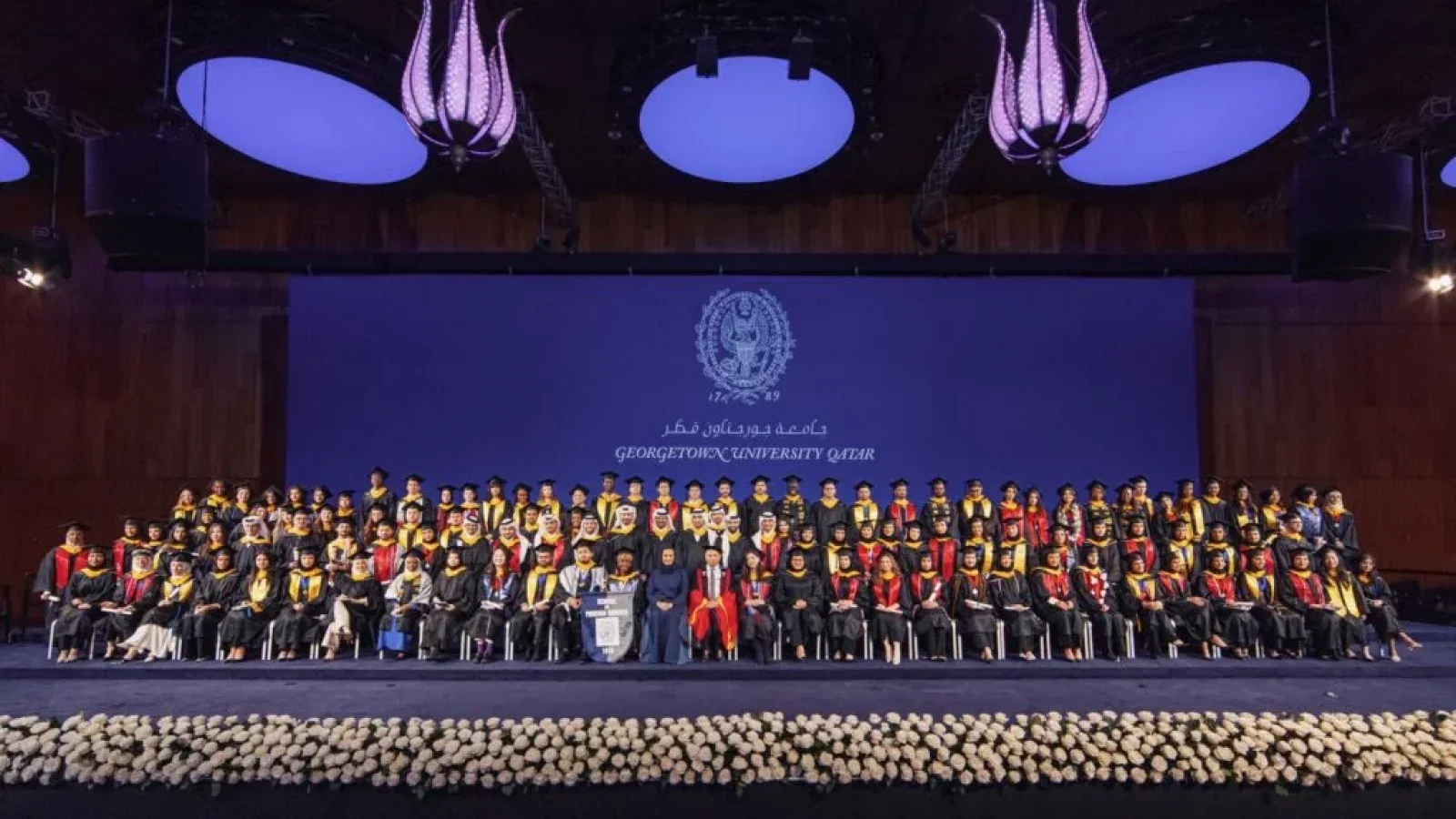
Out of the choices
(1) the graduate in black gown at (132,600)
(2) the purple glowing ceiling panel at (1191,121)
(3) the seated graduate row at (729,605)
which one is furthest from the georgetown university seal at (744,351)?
(1) the graduate in black gown at (132,600)

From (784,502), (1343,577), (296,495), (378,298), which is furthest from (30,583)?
(1343,577)

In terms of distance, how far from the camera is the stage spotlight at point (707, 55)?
5.01 metres

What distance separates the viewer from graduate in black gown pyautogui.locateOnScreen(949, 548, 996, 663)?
5.91 m

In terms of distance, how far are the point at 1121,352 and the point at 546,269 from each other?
5.83 m

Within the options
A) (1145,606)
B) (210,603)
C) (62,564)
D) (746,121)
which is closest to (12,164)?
(62,564)

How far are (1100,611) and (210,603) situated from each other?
6.54 meters

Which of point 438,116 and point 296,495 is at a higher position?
point 438,116

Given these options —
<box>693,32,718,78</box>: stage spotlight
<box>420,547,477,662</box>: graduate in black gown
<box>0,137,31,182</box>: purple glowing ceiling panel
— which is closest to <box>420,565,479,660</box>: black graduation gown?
<box>420,547,477,662</box>: graduate in black gown

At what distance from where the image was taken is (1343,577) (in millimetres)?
6242

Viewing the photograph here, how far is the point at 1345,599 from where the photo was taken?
623cm

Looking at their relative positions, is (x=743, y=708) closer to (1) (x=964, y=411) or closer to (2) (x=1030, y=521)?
(2) (x=1030, y=521)

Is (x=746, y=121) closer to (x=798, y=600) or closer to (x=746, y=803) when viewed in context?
(x=798, y=600)

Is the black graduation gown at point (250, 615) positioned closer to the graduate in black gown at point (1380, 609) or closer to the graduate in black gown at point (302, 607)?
the graduate in black gown at point (302, 607)

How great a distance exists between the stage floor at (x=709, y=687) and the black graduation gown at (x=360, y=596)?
1.34 feet
